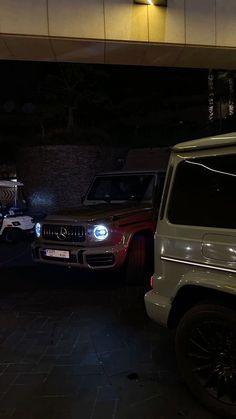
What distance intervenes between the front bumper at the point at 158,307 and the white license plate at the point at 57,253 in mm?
3454

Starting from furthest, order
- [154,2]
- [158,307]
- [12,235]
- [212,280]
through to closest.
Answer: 1. [12,235]
2. [154,2]
3. [158,307]
4. [212,280]

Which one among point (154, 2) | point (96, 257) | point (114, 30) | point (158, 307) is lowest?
point (96, 257)

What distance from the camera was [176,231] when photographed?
146 inches

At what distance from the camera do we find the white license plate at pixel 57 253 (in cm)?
737

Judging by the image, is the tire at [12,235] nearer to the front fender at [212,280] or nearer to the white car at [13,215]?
the white car at [13,215]

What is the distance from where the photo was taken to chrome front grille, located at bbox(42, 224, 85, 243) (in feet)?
24.0

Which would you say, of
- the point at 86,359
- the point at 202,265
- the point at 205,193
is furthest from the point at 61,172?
the point at 202,265

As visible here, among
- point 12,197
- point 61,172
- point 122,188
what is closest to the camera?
point 122,188

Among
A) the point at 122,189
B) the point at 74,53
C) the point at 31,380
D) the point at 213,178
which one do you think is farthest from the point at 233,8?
the point at 31,380

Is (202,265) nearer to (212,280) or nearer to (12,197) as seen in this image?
(212,280)

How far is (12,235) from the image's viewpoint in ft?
43.2

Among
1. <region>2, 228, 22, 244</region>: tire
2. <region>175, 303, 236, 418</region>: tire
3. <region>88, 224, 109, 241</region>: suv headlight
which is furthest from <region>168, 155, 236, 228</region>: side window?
<region>2, 228, 22, 244</region>: tire

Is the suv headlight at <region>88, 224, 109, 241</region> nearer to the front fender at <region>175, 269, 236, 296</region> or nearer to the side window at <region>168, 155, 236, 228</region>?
the side window at <region>168, 155, 236, 228</region>

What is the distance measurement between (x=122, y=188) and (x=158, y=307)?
16.7ft
